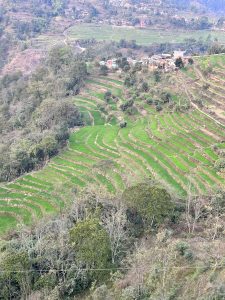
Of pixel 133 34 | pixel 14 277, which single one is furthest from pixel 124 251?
pixel 133 34

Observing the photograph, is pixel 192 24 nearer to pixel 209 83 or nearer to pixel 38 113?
pixel 209 83

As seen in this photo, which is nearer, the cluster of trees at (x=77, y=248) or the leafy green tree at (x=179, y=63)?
the cluster of trees at (x=77, y=248)

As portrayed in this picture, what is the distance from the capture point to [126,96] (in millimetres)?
45594

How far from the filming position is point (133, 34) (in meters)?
100

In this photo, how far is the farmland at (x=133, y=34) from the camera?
9512cm

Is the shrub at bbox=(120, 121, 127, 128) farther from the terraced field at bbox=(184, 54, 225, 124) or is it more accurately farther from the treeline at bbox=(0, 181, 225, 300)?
the treeline at bbox=(0, 181, 225, 300)

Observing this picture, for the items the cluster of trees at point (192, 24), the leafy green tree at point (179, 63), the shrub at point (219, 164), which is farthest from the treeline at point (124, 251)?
the cluster of trees at point (192, 24)

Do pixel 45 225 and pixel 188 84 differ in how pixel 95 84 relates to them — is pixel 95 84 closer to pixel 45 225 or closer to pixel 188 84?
pixel 188 84

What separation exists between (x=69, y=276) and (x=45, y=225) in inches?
159

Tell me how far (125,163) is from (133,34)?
7614 cm

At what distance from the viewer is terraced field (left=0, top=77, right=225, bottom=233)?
87.1 feet

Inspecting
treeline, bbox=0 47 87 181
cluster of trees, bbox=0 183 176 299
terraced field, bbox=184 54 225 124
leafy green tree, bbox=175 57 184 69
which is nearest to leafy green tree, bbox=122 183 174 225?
cluster of trees, bbox=0 183 176 299

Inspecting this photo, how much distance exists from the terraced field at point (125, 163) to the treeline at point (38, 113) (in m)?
1.71

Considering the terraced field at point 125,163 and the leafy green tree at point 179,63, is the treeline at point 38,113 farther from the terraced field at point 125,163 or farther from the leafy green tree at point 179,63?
the leafy green tree at point 179,63
